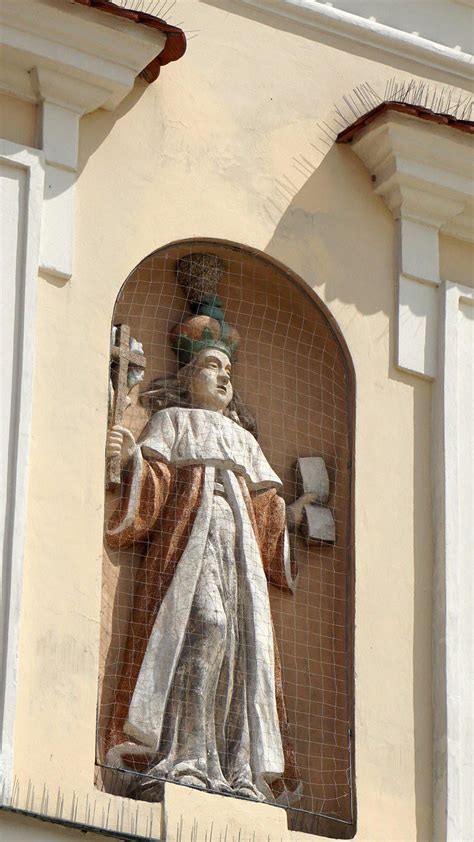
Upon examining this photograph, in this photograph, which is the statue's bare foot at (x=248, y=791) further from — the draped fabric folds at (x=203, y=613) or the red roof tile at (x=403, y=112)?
the red roof tile at (x=403, y=112)

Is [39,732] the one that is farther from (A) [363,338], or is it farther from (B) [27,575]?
(A) [363,338]

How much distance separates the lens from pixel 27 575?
23.6 feet

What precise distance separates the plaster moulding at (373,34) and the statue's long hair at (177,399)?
108 centimetres

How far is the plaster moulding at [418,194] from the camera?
26.7 feet

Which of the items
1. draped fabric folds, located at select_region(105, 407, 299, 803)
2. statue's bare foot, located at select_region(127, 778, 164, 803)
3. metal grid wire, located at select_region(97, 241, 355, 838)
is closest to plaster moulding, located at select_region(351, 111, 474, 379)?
metal grid wire, located at select_region(97, 241, 355, 838)

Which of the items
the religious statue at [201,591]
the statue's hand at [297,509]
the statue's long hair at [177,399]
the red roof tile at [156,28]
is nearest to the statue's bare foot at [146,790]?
the religious statue at [201,591]

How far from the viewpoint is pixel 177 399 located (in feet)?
25.9

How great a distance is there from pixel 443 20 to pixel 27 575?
7.57 feet

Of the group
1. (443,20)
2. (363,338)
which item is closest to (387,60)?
(443,20)

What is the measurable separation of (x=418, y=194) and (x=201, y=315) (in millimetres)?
728

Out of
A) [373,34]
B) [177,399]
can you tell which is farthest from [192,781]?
[373,34]

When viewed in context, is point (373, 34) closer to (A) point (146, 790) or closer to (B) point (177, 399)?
(B) point (177, 399)

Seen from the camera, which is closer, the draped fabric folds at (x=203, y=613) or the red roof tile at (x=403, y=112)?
the draped fabric folds at (x=203, y=613)

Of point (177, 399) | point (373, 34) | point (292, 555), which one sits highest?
point (373, 34)
